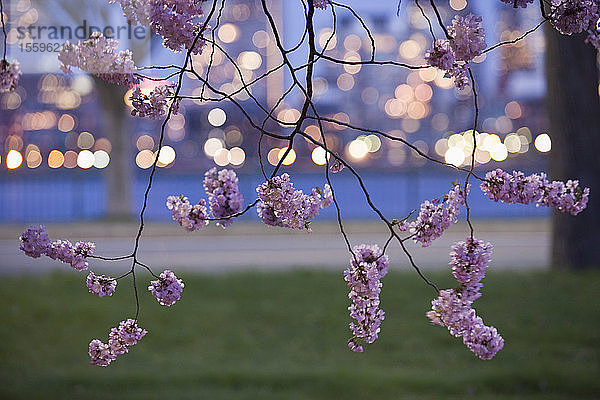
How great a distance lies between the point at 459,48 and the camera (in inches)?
75.4

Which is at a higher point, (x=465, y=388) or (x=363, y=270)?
(x=363, y=270)

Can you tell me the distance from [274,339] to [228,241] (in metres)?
6.95

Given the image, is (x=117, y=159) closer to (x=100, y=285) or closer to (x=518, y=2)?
(x=100, y=285)

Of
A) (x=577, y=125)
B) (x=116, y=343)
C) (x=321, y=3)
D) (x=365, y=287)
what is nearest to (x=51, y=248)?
(x=116, y=343)

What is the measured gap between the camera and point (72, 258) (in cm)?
203

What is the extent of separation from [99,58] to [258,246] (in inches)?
397

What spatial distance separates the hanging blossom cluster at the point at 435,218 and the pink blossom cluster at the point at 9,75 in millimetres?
1205

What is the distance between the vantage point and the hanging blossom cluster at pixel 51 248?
1.98m

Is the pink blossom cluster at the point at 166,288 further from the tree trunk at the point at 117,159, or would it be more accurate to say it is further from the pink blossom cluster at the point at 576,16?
the tree trunk at the point at 117,159

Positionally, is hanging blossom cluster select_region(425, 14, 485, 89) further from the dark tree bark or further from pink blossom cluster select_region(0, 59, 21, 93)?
the dark tree bark

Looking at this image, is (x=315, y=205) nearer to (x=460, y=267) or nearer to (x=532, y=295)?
(x=460, y=267)

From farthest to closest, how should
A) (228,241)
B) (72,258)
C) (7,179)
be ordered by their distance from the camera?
1. (7,179)
2. (228,241)
3. (72,258)

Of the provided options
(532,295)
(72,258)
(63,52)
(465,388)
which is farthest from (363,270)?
(532,295)

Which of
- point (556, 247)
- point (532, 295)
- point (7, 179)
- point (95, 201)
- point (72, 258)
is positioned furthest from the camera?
point (95, 201)
